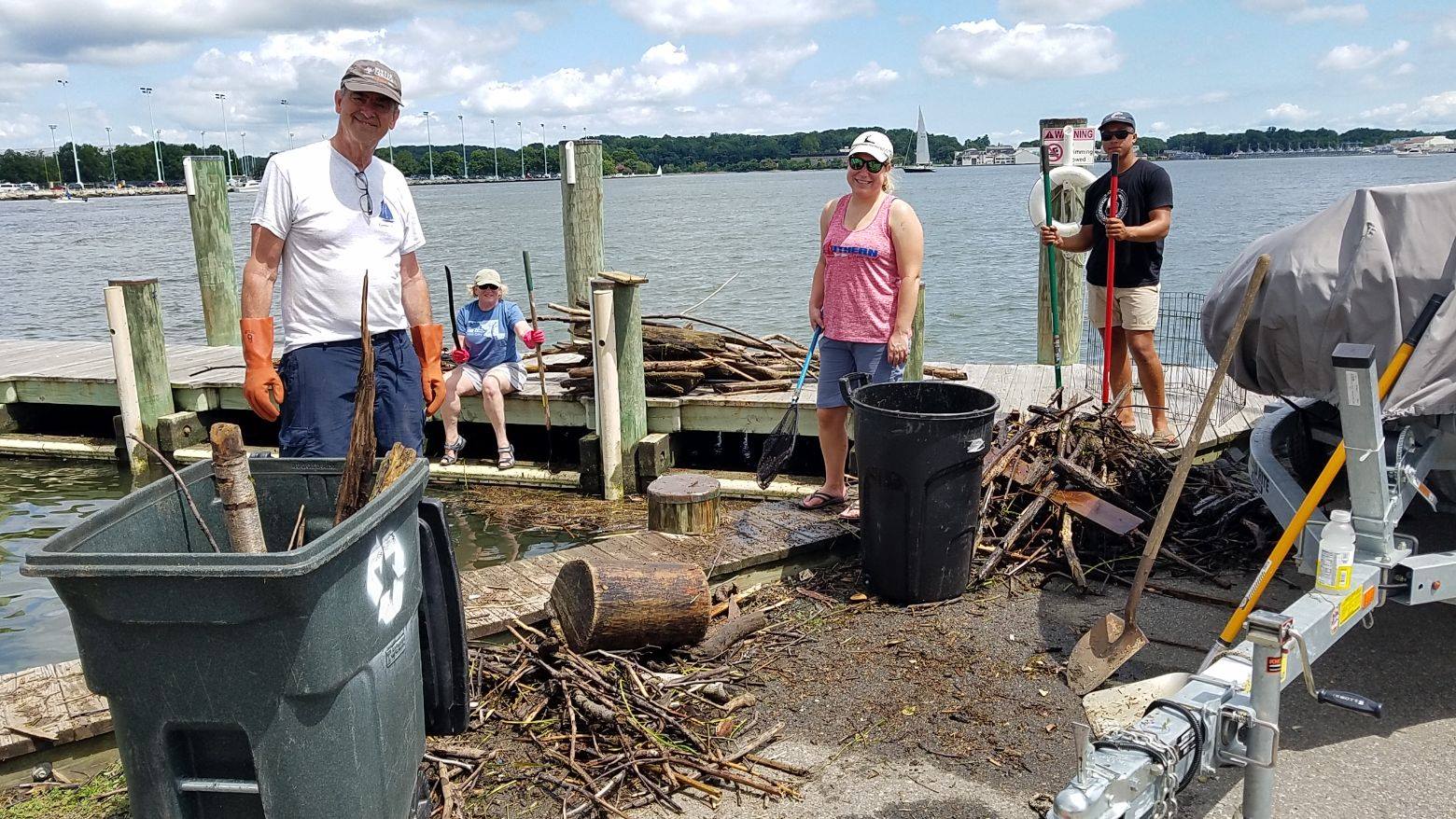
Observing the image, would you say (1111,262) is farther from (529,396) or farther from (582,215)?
(582,215)

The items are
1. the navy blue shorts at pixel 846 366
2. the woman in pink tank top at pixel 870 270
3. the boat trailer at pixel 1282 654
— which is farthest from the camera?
the navy blue shorts at pixel 846 366

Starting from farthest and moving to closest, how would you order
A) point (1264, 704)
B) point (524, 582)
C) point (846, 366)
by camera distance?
1. point (846, 366)
2. point (524, 582)
3. point (1264, 704)

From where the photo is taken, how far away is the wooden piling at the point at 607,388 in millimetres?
7844

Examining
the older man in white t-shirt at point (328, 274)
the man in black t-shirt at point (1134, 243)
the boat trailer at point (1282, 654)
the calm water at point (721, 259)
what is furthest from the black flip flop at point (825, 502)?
the calm water at point (721, 259)

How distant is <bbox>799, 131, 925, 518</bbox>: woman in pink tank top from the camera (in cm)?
550

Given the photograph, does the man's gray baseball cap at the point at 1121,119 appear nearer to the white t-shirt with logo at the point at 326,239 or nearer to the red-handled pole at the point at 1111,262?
the red-handled pole at the point at 1111,262

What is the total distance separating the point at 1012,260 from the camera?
30.1 metres

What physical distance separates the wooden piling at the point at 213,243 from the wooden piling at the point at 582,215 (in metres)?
4.54

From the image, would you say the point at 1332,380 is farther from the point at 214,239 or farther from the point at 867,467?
the point at 214,239

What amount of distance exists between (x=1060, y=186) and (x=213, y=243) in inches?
378

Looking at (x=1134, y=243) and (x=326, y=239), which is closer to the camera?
(x=326, y=239)

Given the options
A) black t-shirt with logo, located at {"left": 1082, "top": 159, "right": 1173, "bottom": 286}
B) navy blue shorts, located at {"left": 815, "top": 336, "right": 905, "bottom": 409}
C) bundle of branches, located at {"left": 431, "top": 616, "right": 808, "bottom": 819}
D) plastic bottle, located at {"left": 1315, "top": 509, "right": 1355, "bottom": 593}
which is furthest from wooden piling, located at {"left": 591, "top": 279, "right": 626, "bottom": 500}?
plastic bottle, located at {"left": 1315, "top": 509, "right": 1355, "bottom": 593}

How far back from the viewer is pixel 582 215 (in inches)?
416

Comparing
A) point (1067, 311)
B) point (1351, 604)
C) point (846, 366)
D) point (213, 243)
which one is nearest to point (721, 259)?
point (213, 243)
